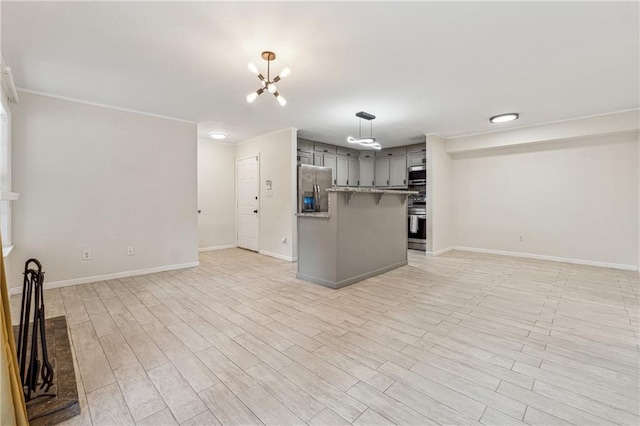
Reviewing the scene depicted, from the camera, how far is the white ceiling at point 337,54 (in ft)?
7.04

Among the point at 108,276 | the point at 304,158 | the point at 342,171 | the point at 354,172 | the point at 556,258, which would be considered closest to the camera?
the point at 108,276

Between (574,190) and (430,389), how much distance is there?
217 inches

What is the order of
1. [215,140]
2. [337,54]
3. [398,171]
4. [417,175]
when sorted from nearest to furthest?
[337,54] → [215,140] → [417,175] → [398,171]

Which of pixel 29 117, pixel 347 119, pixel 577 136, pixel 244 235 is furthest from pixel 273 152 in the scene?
pixel 577 136

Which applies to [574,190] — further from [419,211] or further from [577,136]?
[419,211]

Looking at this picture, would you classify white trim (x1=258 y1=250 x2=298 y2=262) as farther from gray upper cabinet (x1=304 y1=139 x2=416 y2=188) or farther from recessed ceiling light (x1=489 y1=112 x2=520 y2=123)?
recessed ceiling light (x1=489 y1=112 x2=520 y2=123)

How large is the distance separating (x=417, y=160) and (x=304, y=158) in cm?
273

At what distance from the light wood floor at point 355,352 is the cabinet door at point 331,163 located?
144 inches

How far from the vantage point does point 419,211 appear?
6.68 metres

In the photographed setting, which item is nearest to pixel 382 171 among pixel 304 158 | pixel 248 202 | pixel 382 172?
pixel 382 172

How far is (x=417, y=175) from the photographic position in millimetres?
6801

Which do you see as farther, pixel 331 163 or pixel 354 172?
pixel 354 172

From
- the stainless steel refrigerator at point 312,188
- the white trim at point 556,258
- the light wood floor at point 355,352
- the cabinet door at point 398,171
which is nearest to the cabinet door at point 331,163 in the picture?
the stainless steel refrigerator at point 312,188

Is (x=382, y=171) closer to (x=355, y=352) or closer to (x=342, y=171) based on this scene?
(x=342, y=171)
